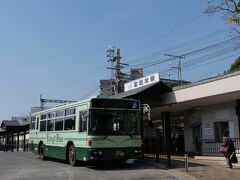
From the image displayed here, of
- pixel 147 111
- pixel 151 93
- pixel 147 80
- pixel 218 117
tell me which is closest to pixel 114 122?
pixel 147 111

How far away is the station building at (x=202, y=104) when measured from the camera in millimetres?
19000

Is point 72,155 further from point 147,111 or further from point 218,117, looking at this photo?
point 218,117

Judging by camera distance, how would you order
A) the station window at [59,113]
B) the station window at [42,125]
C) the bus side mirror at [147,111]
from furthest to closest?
the station window at [42,125] < the station window at [59,113] < the bus side mirror at [147,111]

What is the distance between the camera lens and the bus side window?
Answer: 15.8 metres

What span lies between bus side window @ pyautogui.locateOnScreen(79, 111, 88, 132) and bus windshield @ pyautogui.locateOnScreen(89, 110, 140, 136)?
410 mm

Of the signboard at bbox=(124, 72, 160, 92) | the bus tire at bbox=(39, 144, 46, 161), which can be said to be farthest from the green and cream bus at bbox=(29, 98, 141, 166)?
the signboard at bbox=(124, 72, 160, 92)

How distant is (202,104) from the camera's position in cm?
2320

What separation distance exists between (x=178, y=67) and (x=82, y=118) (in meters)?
43.1

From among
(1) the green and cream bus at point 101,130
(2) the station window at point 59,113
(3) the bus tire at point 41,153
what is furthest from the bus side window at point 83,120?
(3) the bus tire at point 41,153

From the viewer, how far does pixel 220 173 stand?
14117 millimetres

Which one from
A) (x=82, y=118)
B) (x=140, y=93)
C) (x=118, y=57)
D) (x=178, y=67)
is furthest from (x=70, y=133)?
(x=178, y=67)

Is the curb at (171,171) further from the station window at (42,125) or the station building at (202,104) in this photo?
the station window at (42,125)

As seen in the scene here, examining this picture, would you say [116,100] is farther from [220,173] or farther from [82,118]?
[220,173]

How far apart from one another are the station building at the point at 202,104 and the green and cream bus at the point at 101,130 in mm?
1681
